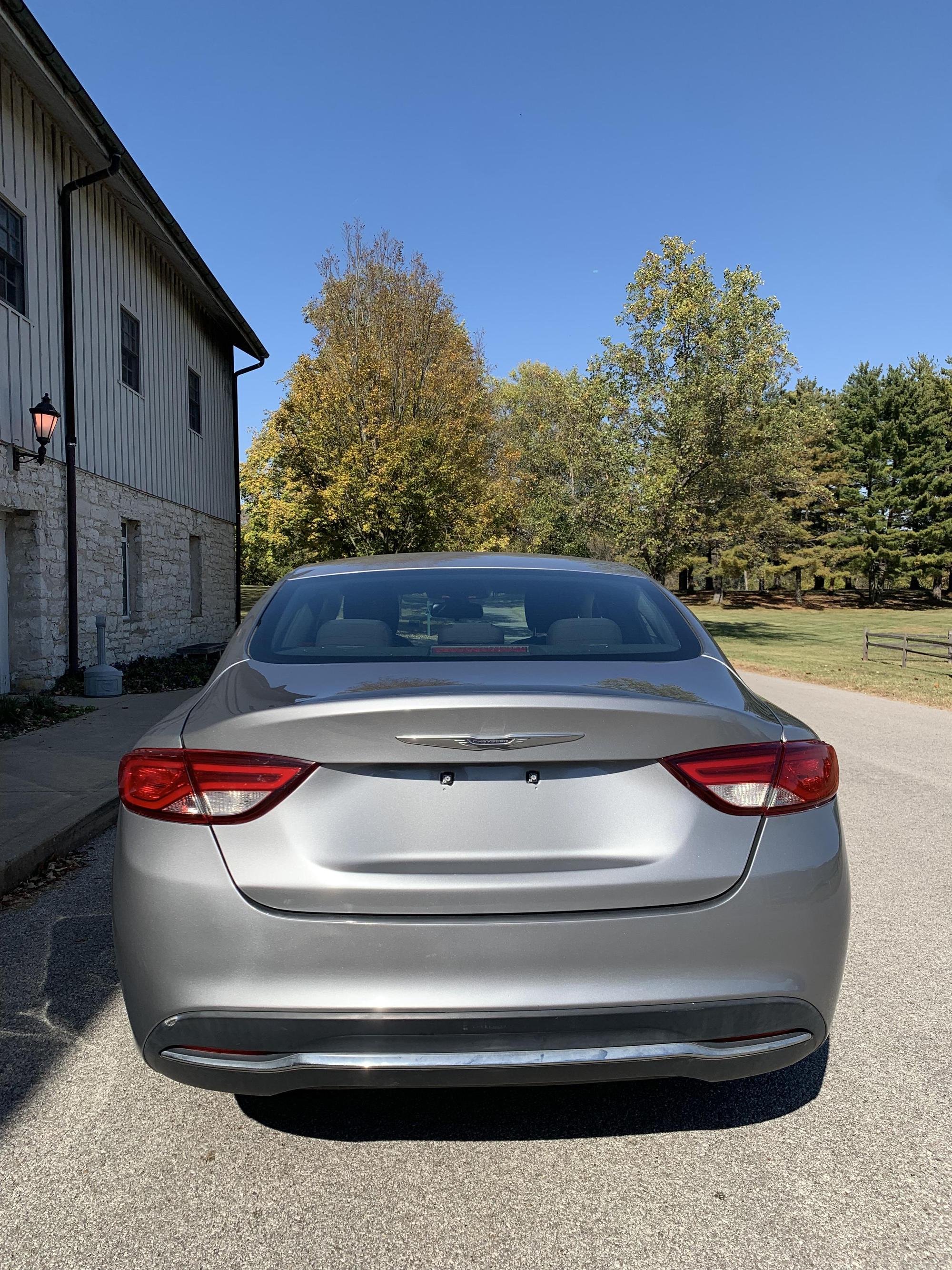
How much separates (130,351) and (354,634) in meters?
13.8

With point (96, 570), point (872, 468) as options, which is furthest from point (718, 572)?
point (96, 570)

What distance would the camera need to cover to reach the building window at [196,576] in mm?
18562

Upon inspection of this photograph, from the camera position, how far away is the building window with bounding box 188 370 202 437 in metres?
18.0

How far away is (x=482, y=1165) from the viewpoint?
94.7 inches

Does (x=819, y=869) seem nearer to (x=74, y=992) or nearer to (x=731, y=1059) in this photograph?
(x=731, y=1059)

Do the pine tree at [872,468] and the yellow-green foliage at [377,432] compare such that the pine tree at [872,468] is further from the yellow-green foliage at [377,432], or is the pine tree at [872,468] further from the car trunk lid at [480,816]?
the car trunk lid at [480,816]

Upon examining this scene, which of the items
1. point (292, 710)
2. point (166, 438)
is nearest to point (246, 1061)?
point (292, 710)

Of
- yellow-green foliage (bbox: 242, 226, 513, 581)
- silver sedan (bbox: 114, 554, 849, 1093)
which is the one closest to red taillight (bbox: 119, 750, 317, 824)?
silver sedan (bbox: 114, 554, 849, 1093)

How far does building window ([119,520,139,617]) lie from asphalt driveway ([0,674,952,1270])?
12.3 m

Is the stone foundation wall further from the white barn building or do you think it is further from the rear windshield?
the rear windshield

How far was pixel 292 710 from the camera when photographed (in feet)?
7.19

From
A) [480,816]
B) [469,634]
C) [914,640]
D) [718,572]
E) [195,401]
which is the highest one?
[195,401]

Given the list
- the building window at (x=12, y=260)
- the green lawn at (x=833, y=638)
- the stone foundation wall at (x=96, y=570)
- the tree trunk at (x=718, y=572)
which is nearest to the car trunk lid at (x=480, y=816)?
the stone foundation wall at (x=96, y=570)

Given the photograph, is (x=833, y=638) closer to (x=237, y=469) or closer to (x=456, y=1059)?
(x=237, y=469)
